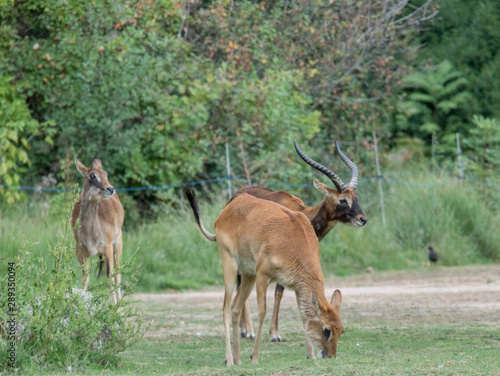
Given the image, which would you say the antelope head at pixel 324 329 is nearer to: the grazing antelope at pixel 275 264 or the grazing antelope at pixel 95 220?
the grazing antelope at pixel 275 264

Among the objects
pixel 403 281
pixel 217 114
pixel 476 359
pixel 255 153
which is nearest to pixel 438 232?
pixel 403 281

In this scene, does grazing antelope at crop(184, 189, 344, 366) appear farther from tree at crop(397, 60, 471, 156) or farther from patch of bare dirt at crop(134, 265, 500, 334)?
tree at crop(397, 60, 471, 156)

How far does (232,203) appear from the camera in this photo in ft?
26.7

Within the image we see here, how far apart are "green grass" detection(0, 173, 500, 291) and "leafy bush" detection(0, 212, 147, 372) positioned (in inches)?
280

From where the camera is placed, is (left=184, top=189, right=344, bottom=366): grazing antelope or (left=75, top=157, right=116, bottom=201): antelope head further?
(left=75, top=157, right=116, bottom=201): antelope head

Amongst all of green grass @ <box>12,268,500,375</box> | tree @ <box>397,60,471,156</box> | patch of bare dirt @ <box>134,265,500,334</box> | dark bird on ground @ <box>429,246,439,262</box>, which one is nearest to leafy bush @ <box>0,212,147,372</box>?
green grass @ <box>12,268,500,375</box>

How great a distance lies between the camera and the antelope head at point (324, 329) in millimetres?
6957

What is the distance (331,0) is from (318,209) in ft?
40.5

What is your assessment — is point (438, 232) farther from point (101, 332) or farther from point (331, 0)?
point (101, 332)

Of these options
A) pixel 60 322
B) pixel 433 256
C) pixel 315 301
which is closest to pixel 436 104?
pixel 433 256

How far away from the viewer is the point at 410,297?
12086 mm

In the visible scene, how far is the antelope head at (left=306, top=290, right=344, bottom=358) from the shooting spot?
6.96 meters

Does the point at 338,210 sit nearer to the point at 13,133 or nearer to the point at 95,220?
the point at 95,220

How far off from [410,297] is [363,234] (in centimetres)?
461
